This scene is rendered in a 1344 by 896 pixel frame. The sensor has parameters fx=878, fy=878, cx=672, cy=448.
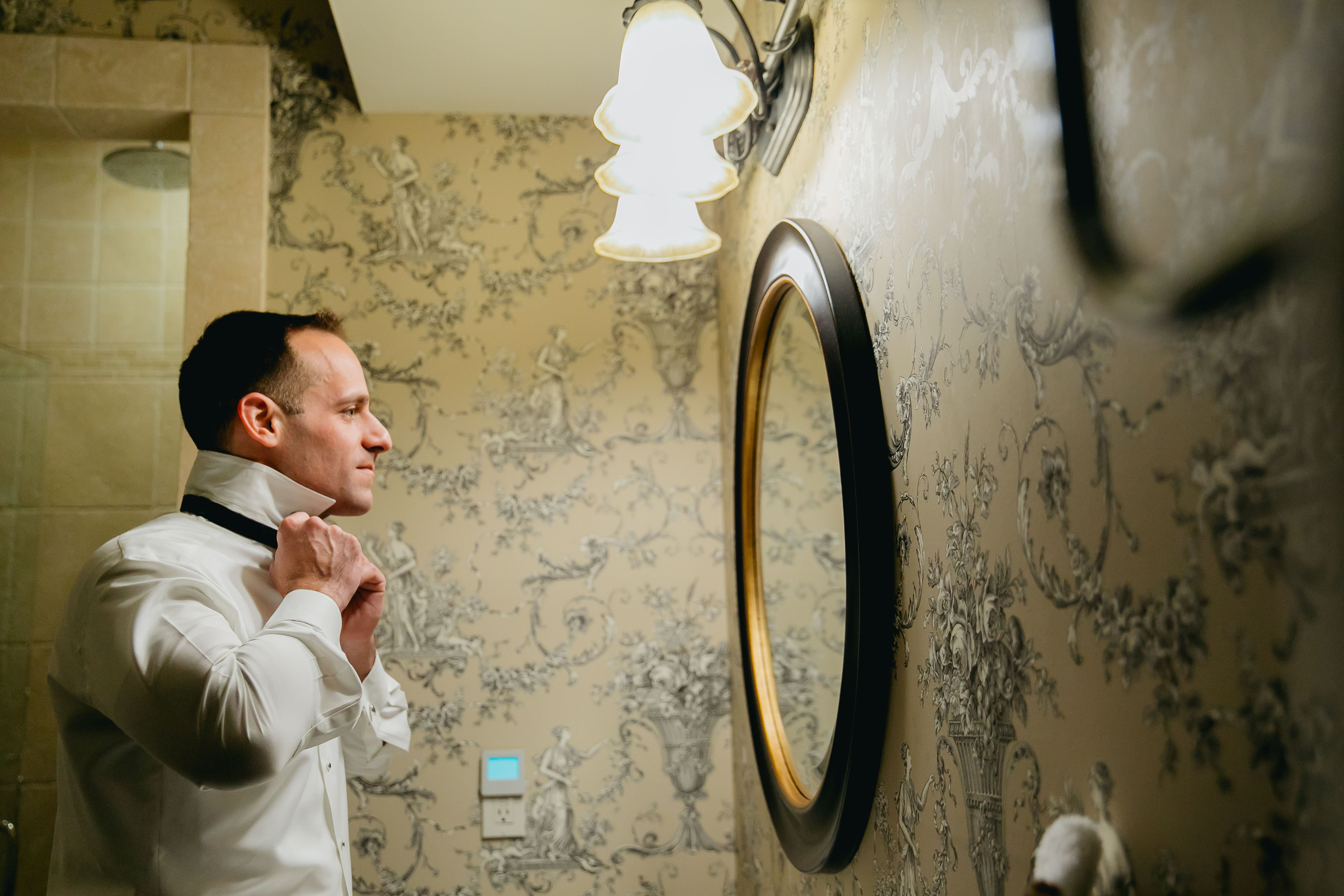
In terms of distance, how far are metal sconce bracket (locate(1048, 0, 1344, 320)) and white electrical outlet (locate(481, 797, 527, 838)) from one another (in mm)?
1431

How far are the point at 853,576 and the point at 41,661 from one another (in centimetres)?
176

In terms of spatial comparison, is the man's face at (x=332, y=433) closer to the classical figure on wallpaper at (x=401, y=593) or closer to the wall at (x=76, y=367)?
the classical figure on wallpaper at (x=401, y=593)

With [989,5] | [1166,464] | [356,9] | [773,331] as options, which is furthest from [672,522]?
[1166,464]

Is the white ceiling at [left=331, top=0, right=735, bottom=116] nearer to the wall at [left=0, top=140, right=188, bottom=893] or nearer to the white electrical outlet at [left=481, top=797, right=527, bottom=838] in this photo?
the wall at [left=0, top=140, right=188, bottom=893]

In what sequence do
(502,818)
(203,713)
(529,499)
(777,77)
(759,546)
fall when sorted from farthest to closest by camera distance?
(529,499) < (502,818) < (759,546) < (777,77) < (203,713)

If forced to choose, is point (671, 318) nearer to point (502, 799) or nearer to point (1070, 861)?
point (502, 799)

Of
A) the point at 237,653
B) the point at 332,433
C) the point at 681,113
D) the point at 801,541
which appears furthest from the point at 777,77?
the point at 237,653

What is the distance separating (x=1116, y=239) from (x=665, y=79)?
61 cm

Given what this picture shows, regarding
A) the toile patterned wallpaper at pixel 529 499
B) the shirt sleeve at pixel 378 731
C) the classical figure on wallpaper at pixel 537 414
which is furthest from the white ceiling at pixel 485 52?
the shirt sleeve at pixel 378 731

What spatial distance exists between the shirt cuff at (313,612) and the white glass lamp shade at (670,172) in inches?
20.8

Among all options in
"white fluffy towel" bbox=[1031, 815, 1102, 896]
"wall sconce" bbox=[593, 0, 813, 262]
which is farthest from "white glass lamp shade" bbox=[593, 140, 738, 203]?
"white fluffy towel" bbox=[1031, 815, 1102, 896]

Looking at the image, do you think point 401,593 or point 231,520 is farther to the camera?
point 401,593

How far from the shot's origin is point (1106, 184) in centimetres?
43

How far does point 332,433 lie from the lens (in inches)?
40.4
